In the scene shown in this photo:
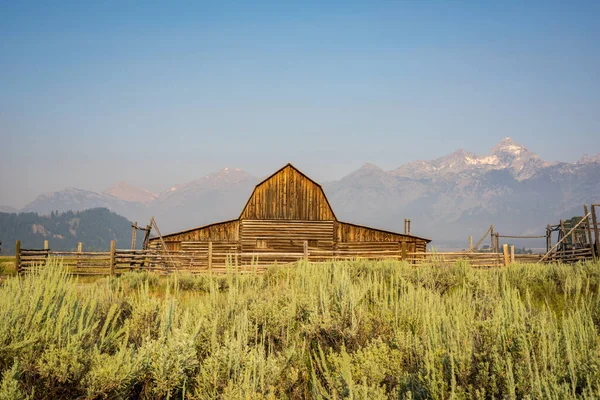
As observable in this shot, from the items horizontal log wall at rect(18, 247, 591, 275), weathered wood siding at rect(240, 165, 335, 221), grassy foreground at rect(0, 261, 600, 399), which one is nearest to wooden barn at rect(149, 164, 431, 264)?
weathered wood siding at rect(240, 165, 335, 221)

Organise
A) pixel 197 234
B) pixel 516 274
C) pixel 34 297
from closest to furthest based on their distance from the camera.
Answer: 1. pixel 34 297
2. pixel 516 274
3. pixel 197 234

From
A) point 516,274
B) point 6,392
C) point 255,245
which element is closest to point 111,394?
point 6,392

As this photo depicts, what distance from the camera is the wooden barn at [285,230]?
2834cm

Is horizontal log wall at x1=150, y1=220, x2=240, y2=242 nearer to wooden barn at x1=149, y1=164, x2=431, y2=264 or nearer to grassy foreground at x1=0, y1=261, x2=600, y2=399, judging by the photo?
wooden barn at x1=149, y1=164, x2=431, y2=264

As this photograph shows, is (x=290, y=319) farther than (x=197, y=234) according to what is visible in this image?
No

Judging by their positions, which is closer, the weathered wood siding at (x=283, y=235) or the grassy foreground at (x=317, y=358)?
the grassy foreground at (x=317, y=358)

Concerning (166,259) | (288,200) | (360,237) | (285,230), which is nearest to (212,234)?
(166,259)

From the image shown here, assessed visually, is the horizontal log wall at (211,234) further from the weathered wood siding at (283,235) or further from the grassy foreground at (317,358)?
the grassy foreground at (317,358)

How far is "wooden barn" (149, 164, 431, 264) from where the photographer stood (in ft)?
93.0

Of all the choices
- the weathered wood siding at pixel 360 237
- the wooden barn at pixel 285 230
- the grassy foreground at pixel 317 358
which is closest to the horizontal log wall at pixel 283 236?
the wooden barn at pixel 285 230

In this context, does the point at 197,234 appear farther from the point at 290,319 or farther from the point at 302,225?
the point at 290,319

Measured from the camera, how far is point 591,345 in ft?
14.6

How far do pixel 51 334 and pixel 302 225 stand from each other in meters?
24.5

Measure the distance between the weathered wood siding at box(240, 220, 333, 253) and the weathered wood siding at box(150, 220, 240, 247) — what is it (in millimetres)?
569
